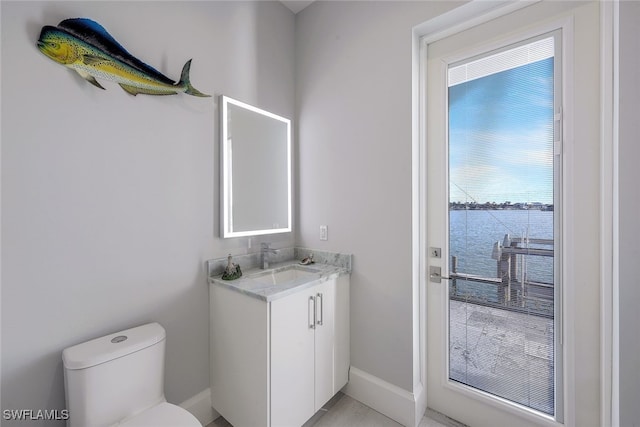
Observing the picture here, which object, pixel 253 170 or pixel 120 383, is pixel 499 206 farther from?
pixel 120 383

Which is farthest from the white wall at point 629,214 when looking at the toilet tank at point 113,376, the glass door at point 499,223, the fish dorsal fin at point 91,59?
the fish dorsal fin at point 91,59

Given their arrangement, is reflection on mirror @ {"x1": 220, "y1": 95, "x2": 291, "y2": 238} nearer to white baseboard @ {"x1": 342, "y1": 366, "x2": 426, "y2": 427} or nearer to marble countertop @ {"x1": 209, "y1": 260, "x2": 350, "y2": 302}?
marble countertop @ {"x1": 209, "y1": 260, "x2": 350, "y2": 302}

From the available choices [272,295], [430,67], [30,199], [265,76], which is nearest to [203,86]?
[265,76]

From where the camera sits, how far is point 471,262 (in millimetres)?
1568

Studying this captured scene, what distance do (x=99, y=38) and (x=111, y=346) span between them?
136 cm

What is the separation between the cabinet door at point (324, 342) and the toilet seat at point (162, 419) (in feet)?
2.38

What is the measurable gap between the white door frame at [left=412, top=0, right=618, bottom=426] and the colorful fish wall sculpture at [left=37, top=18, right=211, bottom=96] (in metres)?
1.48

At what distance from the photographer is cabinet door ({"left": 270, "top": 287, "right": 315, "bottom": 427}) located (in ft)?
4.43

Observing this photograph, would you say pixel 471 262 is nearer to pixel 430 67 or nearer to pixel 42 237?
pixel 430 67

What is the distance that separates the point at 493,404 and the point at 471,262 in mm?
785

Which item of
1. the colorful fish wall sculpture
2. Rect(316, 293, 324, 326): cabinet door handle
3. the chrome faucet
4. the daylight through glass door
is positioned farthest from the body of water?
the colorful fish wall sculpture

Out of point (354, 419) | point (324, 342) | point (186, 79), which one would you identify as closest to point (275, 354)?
point (324, 342)

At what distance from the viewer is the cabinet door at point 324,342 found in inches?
63.2

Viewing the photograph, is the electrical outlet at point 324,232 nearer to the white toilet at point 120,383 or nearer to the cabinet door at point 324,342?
the cabinet door at point 324,342
